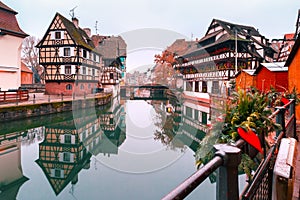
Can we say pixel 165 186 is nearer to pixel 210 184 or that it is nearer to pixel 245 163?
pixel 210 184

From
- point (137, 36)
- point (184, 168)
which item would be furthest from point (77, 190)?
point (137, 36)

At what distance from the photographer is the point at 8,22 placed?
16.7 m

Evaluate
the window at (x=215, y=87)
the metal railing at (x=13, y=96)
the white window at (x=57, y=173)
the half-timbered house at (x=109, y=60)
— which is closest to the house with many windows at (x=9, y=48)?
the metal railing at (x=13, y=96)

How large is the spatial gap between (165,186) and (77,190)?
80.6 inches

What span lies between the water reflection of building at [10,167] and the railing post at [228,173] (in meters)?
5.21

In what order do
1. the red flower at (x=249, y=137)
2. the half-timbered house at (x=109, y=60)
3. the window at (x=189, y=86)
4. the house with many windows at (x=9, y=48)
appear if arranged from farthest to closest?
the half-timbered house at (x=109, y=60), the window at (x=189, y=86), the house with many windows at (x=9, y=48), the red flower at (x=249, y=137)

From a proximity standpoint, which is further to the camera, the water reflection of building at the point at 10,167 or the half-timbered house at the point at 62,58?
the half-timbered house at the point at 62,58

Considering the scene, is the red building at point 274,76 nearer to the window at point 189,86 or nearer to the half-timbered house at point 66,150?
the half-timbered house at point 66,150

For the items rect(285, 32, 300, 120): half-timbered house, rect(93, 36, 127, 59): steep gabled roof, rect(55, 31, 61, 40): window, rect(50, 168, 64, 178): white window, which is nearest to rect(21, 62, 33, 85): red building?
rect(93, 36, 127, 59): steep gabled roof

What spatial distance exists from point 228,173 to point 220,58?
19.4 m

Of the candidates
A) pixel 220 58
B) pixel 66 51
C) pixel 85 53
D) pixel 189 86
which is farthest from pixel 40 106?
pixel 189 86

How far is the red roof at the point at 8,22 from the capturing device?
16031mm

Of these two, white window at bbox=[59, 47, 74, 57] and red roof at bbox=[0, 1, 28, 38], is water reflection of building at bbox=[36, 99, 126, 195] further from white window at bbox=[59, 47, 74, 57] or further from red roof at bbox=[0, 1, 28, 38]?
white window at bbox=[59, 47, 74, 57]

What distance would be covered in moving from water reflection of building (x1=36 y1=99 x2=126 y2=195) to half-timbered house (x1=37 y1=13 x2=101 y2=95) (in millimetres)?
8488
